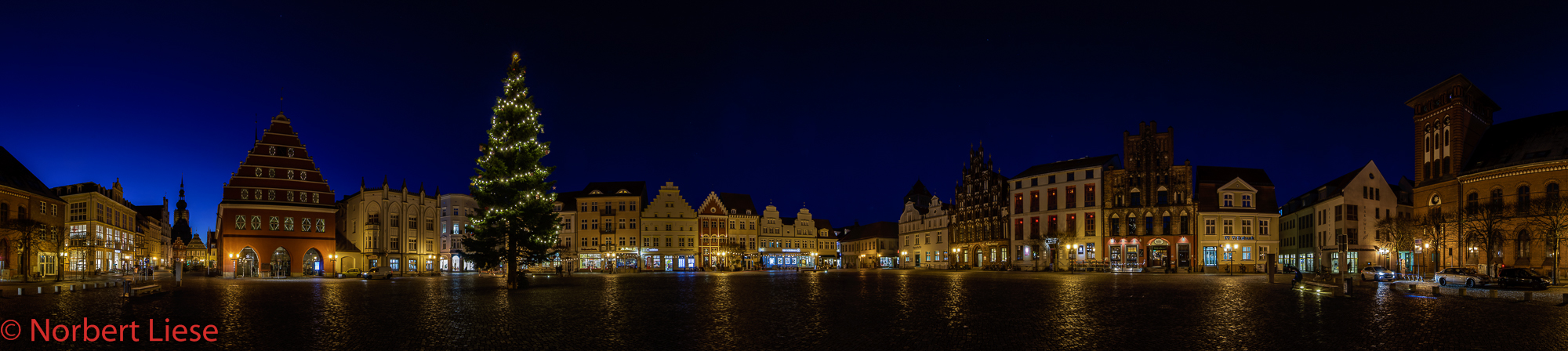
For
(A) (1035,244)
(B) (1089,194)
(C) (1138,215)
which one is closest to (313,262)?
(A) (1035,244)

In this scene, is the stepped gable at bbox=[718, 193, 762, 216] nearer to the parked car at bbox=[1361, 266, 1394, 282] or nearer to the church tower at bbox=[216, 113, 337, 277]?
the church tower at bbox=[216, 113, 337, 277]

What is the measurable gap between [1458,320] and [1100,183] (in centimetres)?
6325

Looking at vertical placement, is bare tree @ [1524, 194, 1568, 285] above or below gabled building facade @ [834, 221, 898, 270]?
above

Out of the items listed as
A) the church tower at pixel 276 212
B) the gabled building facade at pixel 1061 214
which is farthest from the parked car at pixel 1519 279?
the church tower at pixel 276 212

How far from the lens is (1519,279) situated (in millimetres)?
35531

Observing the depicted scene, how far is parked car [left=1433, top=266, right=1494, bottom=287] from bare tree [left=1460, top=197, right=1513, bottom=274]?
11667mm

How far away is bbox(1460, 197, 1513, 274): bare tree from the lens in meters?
49.4

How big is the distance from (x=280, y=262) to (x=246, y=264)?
2.45 m

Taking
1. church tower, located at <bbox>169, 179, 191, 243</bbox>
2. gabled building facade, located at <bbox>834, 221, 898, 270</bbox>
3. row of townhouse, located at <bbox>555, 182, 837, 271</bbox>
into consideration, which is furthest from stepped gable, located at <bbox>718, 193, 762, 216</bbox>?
church tower, located at <bbox>169, 179, 191, 243</bbox>

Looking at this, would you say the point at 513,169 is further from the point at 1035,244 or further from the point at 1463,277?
the point at 1035,244

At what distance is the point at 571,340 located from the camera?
14727 millimetres

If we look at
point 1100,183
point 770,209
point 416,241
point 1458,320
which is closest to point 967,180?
point 1100,183

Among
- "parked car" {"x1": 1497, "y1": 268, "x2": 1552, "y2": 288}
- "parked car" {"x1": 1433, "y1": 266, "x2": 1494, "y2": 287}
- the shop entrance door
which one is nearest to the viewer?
"parked car" {"x1": 1497, "y1": 268, "x2": 1552, "y2": 288}

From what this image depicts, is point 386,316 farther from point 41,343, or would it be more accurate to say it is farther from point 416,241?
point 416,241
